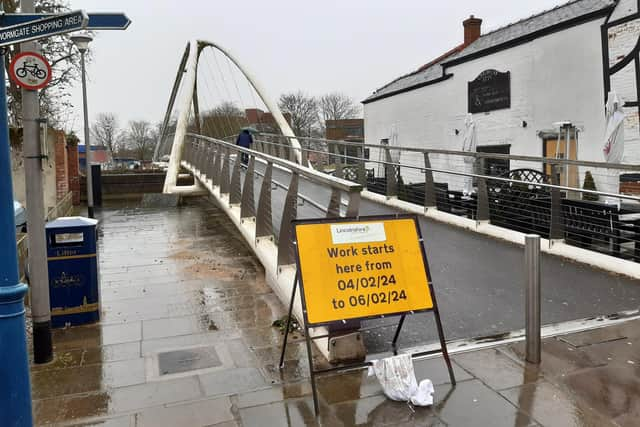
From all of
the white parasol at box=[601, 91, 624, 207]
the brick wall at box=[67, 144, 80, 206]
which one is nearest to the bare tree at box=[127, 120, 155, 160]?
the brick wall at box=[67, 144, 80, 206]

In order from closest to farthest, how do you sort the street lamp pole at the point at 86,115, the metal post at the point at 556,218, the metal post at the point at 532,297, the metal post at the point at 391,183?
the metal post at the point at 532,297
the metal post at the point at 556,218
the metal post at the point at 391,183
the street lamp pole at the point at 86,115

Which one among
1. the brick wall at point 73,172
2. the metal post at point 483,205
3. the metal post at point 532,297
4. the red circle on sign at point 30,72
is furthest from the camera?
the brick wall at point 73,172

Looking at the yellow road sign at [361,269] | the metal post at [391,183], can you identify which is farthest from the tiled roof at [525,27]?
the yellow road sign at [361,269]

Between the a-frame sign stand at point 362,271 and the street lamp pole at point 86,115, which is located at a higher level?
the street lamp pole at point 86,115

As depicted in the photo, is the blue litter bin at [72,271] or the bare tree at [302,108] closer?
the blue litter bin at [72,271]

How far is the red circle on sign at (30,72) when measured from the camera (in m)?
3.79

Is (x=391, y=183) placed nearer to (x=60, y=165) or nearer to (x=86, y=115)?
(x=86, y=115)

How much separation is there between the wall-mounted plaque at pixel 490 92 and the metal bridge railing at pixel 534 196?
64.2 inches

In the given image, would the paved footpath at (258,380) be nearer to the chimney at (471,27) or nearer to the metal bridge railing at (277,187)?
the metal bridge railing at (277,187)

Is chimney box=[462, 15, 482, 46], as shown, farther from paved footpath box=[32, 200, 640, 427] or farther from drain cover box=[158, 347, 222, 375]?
drain cover box=[158, 347, 222, 375]

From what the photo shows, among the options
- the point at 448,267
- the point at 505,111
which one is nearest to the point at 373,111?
the point at 505,111

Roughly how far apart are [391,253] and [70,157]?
17.4 m

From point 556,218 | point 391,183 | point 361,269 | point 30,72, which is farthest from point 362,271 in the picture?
point 391,183

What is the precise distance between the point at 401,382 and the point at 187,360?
5.51 feet
